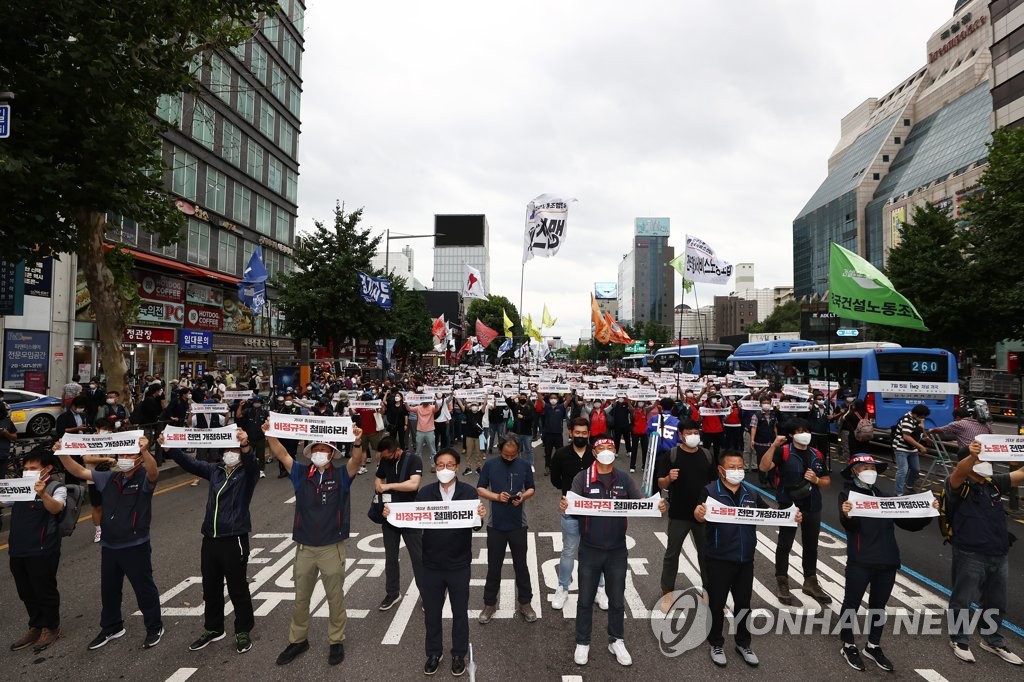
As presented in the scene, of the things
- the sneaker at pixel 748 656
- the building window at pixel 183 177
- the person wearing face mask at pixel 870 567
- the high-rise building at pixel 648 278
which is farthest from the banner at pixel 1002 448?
the high-rise building at pixel 648 278

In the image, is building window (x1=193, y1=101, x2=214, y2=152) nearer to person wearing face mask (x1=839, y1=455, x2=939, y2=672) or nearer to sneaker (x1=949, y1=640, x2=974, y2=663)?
person wearing face mask (x1=839, y1=455, x2=939, y2=672)

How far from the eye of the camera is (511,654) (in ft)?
16.0

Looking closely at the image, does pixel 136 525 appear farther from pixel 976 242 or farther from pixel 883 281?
pixel 976 242

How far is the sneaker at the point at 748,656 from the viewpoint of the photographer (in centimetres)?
469

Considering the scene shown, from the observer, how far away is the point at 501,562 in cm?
561

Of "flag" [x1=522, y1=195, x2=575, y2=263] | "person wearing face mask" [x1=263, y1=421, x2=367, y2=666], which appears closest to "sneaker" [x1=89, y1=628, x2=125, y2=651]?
"person wearing face mask" [x1=263, y1=421, x2=367, y2=666]

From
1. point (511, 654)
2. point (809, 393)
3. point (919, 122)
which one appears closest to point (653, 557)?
point (511, 654)

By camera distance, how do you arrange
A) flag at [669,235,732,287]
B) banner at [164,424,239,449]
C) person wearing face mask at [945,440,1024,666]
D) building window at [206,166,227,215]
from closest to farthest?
1. person wearing face mask at [945,440,1024,666]
2. banner at [164,424,239,449]
3. flag at [669,235,732,287]
4. building window at [206,166,227,215]

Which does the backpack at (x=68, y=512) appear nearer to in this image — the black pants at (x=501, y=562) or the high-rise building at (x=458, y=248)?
the black pants at (x=501, y=562)

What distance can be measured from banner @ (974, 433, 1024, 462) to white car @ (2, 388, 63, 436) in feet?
65.0

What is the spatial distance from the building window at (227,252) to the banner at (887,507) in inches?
1386

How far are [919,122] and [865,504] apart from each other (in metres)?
117

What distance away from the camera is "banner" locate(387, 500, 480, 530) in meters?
4.74

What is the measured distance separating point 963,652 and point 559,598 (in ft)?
12.2
